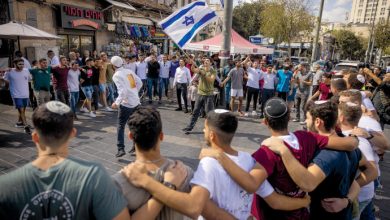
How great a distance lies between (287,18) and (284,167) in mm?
30472

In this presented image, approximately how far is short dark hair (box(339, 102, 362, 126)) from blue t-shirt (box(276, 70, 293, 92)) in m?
6.89

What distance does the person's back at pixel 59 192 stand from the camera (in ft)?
4.64

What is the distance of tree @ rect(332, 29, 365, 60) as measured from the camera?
163ft

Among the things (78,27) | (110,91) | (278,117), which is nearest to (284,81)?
(110,91)

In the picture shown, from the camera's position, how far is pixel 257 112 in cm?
1027

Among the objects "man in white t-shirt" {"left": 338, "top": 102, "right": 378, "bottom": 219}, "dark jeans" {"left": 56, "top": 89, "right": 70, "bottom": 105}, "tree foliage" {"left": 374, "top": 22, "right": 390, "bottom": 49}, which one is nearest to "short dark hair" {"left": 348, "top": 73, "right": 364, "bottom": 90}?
"man in white t-shirt" {"left": 338, "top": 102, "right": 378, "bottom": 219}

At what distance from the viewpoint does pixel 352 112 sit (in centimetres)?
254

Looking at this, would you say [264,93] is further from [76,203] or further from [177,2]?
[177,2]

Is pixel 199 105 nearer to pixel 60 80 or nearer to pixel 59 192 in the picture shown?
pixel 60 80

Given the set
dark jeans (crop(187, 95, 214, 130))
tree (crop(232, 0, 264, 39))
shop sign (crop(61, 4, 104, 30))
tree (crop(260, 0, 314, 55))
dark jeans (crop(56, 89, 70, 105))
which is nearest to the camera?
dark jeans (crop(187, 95, 214, 130))

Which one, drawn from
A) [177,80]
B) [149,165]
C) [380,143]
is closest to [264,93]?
[177,80]

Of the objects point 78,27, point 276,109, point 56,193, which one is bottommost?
point 56,193

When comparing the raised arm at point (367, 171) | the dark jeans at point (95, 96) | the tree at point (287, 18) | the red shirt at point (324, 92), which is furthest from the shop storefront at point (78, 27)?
the tree at point (287, 18)

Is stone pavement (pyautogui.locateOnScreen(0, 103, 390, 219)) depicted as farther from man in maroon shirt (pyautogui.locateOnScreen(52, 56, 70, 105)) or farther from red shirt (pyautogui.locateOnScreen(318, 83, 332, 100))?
red shirt (pyautogui.locateOnScreen(318, 83, 332, 100))
